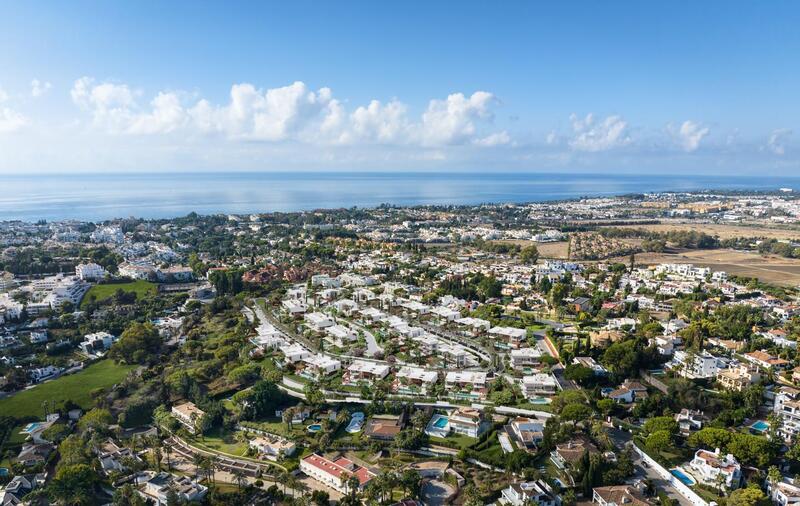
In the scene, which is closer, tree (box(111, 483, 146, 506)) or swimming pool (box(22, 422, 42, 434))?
tree (box(111, 483, 146, 506))

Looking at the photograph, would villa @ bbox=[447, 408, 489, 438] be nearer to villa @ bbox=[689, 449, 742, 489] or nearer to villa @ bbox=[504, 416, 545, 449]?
villa @ bbox=[504, 416, 545, 449]

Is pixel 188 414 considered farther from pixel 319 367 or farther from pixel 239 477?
pixel 319 367

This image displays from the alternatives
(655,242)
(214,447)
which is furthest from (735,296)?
(214,447)

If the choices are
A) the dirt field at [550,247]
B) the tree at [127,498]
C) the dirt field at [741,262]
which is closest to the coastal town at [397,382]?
the tree at [127,498]

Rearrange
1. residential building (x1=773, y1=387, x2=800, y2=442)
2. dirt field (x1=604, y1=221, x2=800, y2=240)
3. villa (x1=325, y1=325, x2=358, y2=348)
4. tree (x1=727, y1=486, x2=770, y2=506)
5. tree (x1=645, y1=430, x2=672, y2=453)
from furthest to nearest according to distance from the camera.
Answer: dirt field (x1=604, y1=221, x2=800, y2=240) < villa (x1=325, y1=325, x2=358, y2=348) < residential building (x1=773, y1=387, x2=800, y2=442) < tree (x1=645, y1=430, x2=672, y2=453) < tree (x1=727, y1=486, x2=770, y2=506)

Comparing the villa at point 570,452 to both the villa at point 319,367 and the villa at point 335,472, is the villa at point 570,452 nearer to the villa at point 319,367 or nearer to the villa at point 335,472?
the villa at point 335,472

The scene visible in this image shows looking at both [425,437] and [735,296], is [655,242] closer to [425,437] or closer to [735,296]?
[735,296]

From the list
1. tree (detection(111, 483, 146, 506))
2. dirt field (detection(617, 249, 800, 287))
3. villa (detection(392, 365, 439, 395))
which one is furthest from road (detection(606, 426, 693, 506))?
dirt field (detection(617, 249, 800, 287))
